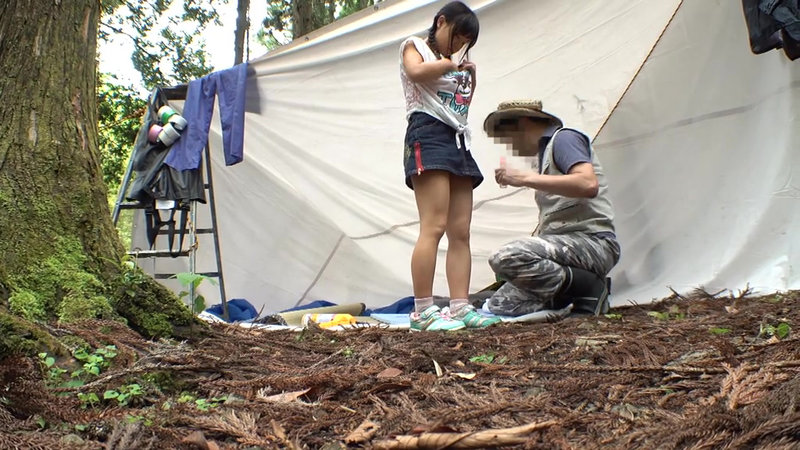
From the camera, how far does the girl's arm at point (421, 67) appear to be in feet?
8.71

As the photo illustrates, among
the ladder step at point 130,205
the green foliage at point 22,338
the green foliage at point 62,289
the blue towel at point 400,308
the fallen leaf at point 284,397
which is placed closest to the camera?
the green foliage at point 22,338

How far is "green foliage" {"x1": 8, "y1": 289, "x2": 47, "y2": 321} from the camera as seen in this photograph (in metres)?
1.56

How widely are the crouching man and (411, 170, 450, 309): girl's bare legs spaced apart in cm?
23

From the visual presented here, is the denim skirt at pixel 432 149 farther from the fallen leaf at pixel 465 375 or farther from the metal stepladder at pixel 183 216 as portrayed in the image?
the metal stepladder at pixel 183 216

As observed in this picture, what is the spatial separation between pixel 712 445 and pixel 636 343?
853 mm

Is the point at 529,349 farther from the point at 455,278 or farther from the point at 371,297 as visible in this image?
the point at 371,297

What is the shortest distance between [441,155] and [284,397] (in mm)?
1540

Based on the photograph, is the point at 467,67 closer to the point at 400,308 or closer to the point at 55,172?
the point at 400,308

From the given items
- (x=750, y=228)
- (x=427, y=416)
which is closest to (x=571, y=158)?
(x=750, y=228)

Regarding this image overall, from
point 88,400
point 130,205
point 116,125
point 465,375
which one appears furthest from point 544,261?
point 116,125

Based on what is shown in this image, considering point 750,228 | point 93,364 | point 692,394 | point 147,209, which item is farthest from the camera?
point 147,209

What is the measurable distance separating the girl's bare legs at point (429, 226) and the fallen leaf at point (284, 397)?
1355 millimetres

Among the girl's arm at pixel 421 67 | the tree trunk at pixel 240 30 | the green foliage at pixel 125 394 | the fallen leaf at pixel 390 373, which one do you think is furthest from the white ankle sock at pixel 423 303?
the tree trunk at pixel 240 30

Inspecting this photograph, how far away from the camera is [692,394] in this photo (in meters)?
1.27
